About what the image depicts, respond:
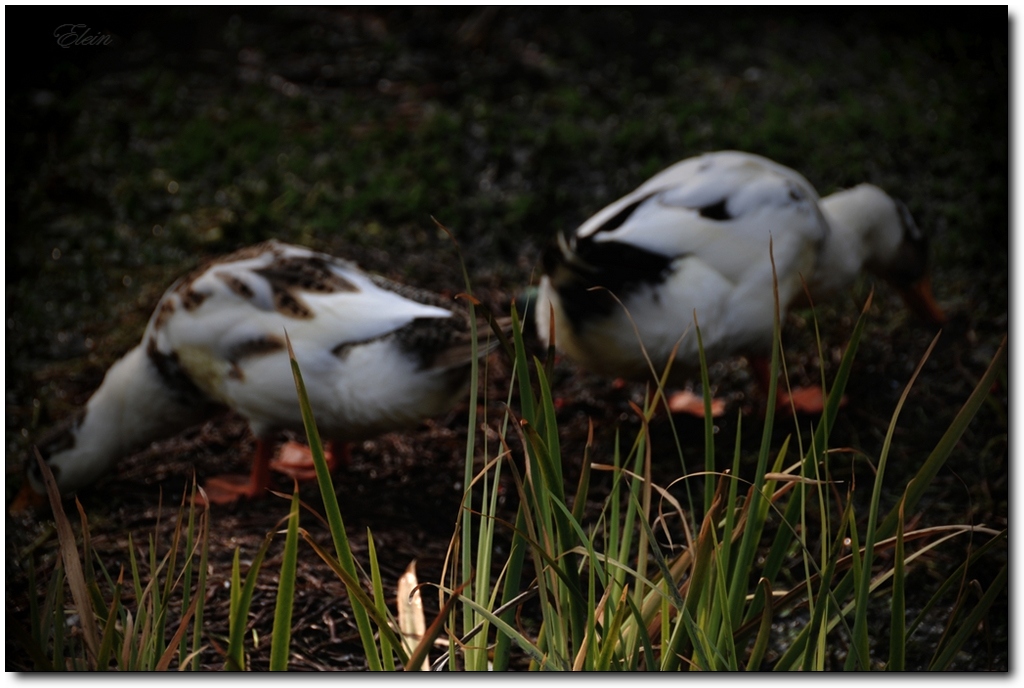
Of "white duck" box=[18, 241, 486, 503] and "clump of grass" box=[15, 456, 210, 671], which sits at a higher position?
"white duck" box=[18, 241, 486, 503]

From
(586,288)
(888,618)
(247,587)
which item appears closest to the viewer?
(247,587)

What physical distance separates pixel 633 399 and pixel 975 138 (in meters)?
0.72

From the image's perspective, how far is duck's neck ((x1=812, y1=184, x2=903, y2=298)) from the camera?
1.67 m

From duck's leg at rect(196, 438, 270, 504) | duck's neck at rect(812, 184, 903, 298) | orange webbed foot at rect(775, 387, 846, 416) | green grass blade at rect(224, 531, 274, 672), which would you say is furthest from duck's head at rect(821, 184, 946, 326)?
green grass blade at rect(224, 531, 274, 672)

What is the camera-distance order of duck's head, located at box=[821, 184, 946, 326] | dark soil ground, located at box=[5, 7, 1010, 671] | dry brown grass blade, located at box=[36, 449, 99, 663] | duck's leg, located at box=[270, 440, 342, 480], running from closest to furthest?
dry brown grass blade, located at box=[36, 449, 99, 663]
dark soil ground, located at box=[5, 7, 1010, 671]
duck's leg, located at box=[270, 440, 342, 480]
duck's head, located at box=[821, 184, 946, 326]

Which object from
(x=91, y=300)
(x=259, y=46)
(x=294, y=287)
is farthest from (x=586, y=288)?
(x=91, y=300)

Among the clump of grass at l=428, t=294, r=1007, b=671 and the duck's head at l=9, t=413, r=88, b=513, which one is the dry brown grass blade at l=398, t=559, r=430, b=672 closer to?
the clump of grass at l=428, t=294, r=1007, b=671

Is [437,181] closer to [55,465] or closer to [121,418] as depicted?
[121,418]

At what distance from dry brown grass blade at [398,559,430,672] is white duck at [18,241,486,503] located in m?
0.27

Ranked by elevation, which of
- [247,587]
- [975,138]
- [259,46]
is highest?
[259,46]

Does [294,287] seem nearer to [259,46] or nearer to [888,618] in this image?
[259,46]

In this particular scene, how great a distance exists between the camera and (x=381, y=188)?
5.70 ft

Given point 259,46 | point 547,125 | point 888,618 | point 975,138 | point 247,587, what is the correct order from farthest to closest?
point 547,125, point 259,46, point 975,138, point 888,618, point 247,587

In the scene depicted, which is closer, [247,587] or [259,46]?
[247,587]
